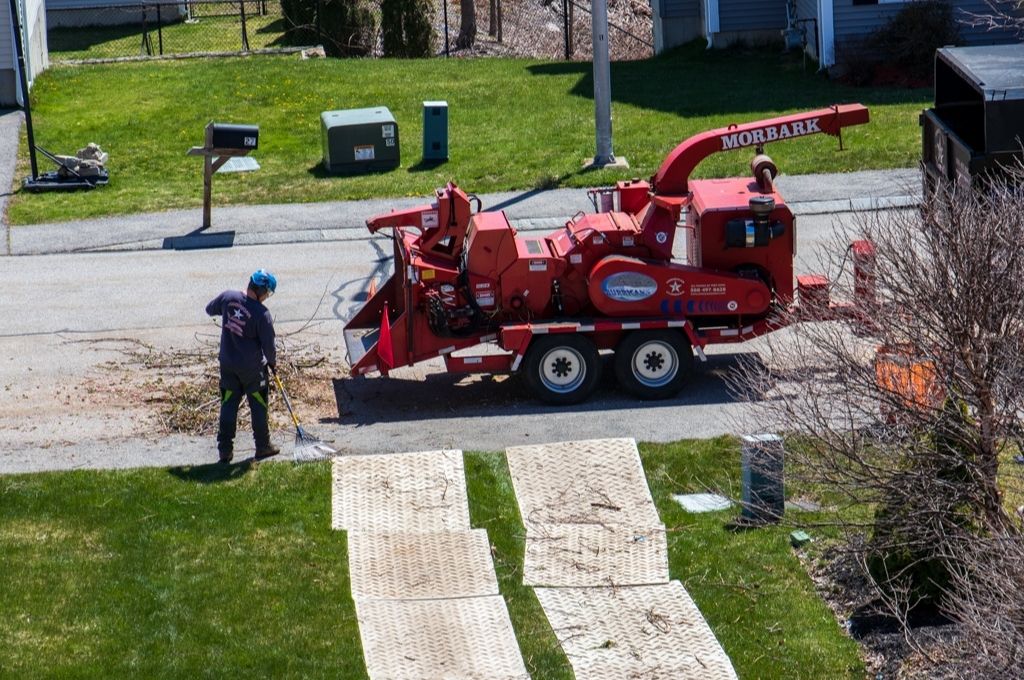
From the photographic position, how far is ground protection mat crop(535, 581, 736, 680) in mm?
9344

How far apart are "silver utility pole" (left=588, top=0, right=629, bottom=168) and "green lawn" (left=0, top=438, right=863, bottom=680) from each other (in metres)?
10.9

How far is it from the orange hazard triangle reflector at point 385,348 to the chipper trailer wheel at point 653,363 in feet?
6.91

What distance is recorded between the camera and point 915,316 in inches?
332

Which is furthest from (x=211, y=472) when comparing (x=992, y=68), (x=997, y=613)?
(x=992, y=68)

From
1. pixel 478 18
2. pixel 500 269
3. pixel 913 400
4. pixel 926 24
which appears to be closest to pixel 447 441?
pixel 500 269

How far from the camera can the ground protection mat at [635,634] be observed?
9.34m

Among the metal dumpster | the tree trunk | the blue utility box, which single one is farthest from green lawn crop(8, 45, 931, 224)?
the metal dumpster

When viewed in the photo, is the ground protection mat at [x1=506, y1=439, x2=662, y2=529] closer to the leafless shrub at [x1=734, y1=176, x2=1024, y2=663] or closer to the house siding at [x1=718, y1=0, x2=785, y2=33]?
the leafless shrub at [x1=734, y1=176, x2=1024, y2=663]

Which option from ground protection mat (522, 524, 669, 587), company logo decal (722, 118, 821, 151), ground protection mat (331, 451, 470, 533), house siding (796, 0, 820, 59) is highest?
house siding (796, 0, 820, 59)

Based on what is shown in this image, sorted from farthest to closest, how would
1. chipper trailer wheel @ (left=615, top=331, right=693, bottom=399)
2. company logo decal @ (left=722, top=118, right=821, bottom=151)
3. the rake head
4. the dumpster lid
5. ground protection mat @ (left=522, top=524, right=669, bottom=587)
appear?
1. company logo decal @ (left=722, top=118, right=821, bottom=151)
2. chipper trailer wheel @ (left=615, top=331, right=693, bottom=399)
3. the dumpster lid
4. the rake head
5. ground protection mat @ (left=522, top=524, right=669, bottom=587)

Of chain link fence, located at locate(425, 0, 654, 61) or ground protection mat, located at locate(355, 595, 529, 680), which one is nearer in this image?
ground protection mat, located at locate(355, 595, 529, 680)

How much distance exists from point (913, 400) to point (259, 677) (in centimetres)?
430

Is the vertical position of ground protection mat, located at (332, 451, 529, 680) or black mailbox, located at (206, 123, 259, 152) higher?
black mailbox, located at (206, 123, 259, 152)

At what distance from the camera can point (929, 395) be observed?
8750mm
